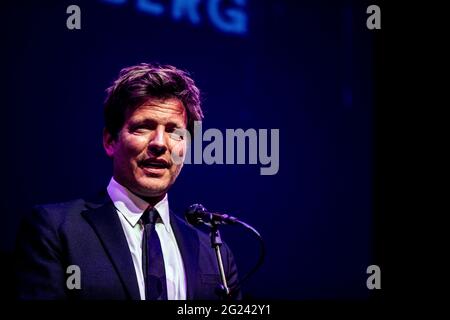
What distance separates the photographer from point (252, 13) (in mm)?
2877

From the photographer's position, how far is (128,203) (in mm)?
2377

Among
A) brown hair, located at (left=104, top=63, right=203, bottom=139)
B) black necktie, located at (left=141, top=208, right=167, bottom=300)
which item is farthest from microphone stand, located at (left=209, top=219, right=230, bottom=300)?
brown hair, located at (left=104, top=63, right=203, bottom=139)

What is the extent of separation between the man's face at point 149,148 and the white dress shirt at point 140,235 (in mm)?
43

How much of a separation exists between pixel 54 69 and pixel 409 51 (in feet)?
6.39

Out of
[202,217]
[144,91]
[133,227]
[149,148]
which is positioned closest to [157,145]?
[149,148]

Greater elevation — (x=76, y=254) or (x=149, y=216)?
(x=149, y=216)

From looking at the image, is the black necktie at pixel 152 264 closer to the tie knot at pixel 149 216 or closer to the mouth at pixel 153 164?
the tie knot at pixel 149 216

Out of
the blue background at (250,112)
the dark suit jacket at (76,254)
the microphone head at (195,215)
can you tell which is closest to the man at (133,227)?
the dark suit jacket at (76,254)

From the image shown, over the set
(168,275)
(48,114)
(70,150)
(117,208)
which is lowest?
(168,275)

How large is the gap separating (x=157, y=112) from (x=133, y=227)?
1.76ft

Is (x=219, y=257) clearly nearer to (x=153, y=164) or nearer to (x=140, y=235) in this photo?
(x=140, y=235)

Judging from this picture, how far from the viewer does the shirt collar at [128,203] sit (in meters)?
2.36
